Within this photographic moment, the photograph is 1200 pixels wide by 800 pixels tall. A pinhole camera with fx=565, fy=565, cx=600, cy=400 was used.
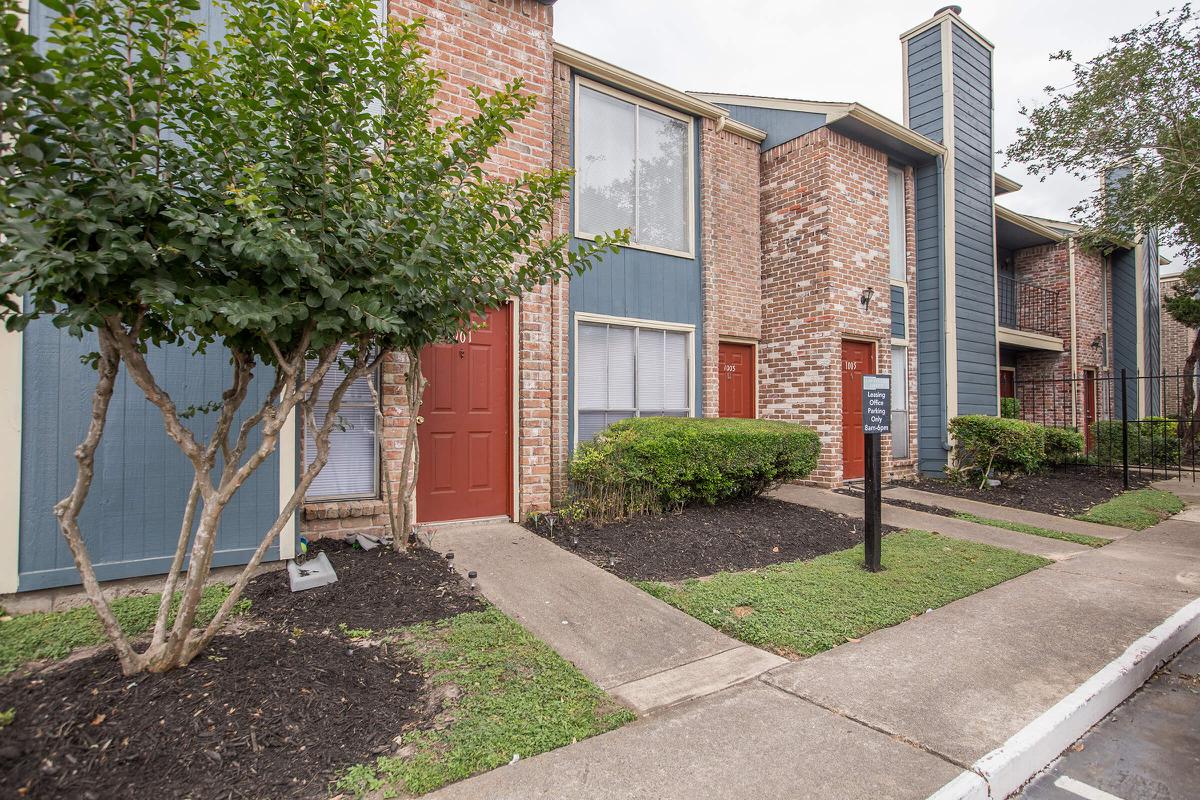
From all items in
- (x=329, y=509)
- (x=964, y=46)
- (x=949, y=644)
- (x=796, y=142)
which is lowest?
(x=949, y=644)

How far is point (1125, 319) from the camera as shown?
52.0 ft

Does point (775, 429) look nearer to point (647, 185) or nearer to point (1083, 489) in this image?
point (647, 185)

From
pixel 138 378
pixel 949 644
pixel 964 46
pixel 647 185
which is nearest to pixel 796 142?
pixel 647 185

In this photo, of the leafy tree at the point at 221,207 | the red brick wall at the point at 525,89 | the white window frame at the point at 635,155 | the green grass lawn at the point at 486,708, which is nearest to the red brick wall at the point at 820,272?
the white window frame at the point at 635,155

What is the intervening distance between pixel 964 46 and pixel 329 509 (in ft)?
42.7

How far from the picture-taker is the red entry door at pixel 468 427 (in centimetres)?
559

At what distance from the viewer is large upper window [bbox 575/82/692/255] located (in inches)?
283

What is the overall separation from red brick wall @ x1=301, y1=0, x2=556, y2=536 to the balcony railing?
12903mm

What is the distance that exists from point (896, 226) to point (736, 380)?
4.35 meters

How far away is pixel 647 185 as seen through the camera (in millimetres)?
7738

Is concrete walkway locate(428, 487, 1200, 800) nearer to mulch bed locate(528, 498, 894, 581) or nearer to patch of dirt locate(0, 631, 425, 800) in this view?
patch of dirt locate(0, 631, 425, 800)

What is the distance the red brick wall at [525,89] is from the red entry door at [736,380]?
3.65m

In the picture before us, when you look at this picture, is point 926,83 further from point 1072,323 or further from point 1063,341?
point 1063,341

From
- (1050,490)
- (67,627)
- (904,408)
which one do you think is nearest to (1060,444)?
(1050,490)
